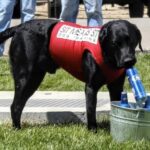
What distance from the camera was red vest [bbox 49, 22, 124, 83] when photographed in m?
5.29

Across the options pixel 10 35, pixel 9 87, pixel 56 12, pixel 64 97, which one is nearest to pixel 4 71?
pixel 9 87

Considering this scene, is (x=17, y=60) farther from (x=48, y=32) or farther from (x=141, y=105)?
(x=141, y=105)

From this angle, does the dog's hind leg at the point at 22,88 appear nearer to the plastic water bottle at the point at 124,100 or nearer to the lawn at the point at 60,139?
the lawn at the point at 60,139

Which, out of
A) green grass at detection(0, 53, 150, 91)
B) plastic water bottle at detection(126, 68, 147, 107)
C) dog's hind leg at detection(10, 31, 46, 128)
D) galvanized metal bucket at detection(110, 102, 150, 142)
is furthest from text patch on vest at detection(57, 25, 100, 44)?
green grass at detection(0, 53, 150, 91)

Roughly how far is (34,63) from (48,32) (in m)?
0.31

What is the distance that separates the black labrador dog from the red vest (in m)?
→ 0.04

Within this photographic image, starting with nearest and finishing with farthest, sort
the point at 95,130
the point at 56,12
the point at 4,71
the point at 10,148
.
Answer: the point at 10,148
the point at 95,130
the point at 4,71
the point at 56,12

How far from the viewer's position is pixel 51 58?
5.62m

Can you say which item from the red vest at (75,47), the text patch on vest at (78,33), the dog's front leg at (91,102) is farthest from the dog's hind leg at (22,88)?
the dog's front leg at (91,102)

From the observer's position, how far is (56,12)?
15078 mm

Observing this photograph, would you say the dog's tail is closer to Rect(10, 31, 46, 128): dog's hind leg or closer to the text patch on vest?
Rect(10, 31, 46, 128): dog's hind leg

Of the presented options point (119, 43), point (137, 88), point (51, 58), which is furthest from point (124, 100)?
point (51, 58)

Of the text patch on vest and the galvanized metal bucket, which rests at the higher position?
the text patch on vest

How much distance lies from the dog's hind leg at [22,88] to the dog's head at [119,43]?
843 millimetres
